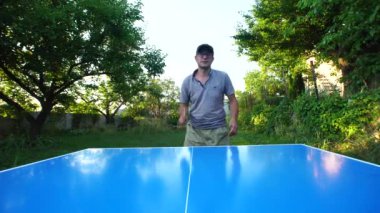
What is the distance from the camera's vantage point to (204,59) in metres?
4.07

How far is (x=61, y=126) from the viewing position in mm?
18156

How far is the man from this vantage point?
13.6ft

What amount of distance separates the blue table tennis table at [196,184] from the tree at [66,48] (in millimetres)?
6697

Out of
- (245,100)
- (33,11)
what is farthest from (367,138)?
(245,100)

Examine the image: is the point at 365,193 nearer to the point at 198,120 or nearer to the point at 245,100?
the point at 198,120

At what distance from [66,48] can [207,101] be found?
26.9ft

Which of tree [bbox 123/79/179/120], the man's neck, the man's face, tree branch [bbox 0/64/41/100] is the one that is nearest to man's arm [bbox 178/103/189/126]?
the man's neck

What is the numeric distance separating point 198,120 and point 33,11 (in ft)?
20.5

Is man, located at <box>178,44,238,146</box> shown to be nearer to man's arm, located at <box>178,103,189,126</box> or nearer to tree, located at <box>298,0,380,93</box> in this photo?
man's arm, located at <box>178,103,189,126</box>

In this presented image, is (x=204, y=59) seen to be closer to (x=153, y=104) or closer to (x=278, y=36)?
(x=278, y=36)

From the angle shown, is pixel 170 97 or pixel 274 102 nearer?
pixel 274 102

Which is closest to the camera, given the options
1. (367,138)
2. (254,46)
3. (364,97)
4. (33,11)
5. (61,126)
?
(367,138)

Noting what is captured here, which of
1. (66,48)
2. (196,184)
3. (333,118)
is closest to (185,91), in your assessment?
(196,184)

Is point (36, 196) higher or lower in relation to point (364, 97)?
lower
